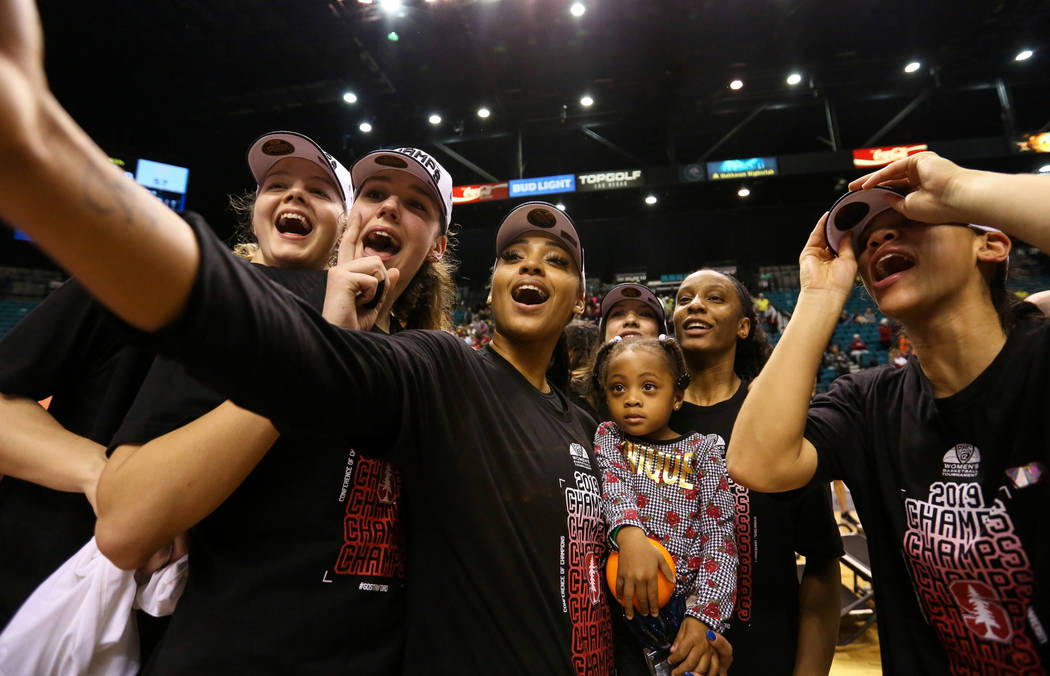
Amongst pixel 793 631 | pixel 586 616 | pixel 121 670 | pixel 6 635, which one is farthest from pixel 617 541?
pixel 6 635

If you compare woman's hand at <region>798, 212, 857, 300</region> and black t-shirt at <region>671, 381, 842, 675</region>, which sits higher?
woman's hand at <region>798, 212, 857, 300</region>

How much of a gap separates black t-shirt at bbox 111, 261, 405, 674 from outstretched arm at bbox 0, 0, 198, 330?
0.67 metres

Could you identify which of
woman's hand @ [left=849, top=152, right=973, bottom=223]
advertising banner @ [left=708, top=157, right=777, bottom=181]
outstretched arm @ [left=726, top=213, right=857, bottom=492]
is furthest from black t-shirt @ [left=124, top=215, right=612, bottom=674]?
advertising banner @ [left=708, top=157, right=777, bottom=181]

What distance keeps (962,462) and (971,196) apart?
2.23 ft

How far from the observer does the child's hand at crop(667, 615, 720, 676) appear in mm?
1453

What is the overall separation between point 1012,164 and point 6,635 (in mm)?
19275

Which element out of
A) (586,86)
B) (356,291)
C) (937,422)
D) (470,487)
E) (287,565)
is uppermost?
(586,86)

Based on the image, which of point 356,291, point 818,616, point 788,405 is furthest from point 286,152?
point 818,616

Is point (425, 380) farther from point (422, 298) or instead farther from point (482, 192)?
point (482, 192)

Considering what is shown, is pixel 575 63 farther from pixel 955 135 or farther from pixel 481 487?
pixel 481 487

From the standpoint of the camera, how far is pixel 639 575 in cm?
136

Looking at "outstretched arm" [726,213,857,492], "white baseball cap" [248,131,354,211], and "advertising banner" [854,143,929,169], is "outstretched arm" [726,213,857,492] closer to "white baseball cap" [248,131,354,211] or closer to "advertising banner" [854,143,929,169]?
"white baseball cap" [248,131,354,211]

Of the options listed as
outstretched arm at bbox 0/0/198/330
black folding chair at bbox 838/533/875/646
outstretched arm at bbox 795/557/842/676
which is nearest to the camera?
outstretched arm at bbox 0/0/198/330

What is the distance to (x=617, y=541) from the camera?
1.53m
